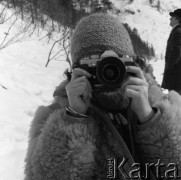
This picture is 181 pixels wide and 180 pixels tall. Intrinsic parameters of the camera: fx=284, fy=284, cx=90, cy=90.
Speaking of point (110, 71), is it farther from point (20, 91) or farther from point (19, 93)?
point (20, 91)

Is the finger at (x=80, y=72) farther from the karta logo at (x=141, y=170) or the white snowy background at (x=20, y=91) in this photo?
the white snowy background at (x=20, y=91)

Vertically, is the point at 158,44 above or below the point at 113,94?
above

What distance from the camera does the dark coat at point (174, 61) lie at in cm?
263

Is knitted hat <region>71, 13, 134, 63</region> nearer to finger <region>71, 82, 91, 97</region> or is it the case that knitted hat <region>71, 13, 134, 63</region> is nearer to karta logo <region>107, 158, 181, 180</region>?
finger <region>71, 82, 91, 97</region>

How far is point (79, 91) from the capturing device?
0.94 m

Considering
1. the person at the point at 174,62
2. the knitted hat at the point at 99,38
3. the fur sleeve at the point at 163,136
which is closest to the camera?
the fur sleeve at the point at 163,136

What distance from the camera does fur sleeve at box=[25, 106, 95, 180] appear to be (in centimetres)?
88

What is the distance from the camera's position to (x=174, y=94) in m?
1.00

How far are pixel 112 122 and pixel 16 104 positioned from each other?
11.3 feet

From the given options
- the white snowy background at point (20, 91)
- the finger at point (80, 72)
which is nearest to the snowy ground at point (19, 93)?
the white snowy background at point (20, 91)

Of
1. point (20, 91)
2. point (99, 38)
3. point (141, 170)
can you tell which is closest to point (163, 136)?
point (141, 170)

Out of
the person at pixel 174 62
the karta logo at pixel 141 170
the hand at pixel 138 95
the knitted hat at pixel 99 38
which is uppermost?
the person at pixel 174 62

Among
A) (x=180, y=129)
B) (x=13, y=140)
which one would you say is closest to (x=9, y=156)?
(x=13, y=140)

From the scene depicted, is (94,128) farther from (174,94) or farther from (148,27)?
(148,27)
